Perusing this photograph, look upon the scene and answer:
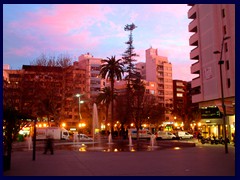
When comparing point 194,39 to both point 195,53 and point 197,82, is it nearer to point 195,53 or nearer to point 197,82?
point 195,53

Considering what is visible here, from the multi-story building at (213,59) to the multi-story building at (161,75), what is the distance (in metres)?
74.9

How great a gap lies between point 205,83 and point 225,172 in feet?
116

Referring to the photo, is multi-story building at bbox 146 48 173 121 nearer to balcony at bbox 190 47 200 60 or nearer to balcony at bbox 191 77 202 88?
balcony at bbox 190 47 200 60

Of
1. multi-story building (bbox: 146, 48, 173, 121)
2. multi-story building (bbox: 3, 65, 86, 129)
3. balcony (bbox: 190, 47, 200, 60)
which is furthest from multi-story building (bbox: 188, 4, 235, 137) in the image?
multi-story building (bbox: 146, 48, 173, 121)

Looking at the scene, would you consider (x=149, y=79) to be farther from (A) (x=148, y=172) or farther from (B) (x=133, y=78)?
(A) (x=148, y=172)

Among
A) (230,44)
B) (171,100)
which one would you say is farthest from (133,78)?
(171,100)

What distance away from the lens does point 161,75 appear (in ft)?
425

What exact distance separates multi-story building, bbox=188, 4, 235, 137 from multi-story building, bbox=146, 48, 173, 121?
74875 millimetres

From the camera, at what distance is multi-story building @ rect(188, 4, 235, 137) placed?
136ft

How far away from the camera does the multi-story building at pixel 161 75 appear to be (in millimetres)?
128000

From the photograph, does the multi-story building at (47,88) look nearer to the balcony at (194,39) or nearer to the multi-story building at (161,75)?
the balcony at (194,39)

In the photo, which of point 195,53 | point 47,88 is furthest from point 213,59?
point 47,88

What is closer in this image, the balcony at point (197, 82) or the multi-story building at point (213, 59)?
the multi-story building at point (213, 59)

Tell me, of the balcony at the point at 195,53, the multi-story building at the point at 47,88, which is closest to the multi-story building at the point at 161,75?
the multi-story building at the point at 47,88
